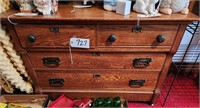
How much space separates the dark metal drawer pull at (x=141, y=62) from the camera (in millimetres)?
1060

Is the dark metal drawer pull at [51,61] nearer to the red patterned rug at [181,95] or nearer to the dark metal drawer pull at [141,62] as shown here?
the dark metal drawer pull at [141,62]

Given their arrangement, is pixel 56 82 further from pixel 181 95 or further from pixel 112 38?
pixel 181 95

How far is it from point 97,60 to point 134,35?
0.99 ft

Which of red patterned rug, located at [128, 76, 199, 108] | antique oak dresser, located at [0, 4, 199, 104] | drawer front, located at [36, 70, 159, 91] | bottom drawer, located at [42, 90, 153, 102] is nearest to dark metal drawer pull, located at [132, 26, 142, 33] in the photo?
antique oak dresser, located at [0, 4, 199, 104]

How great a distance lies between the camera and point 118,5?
0.92m

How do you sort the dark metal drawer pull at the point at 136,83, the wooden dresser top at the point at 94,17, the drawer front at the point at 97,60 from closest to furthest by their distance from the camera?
the wooden dresser top at the point at 94,17 < the drawer front at the point at 97,60 < the dark metal drawer pull at the point at 136,83

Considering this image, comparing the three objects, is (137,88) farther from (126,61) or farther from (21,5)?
(21,5)

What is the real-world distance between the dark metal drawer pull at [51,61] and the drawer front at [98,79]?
7 centimetres

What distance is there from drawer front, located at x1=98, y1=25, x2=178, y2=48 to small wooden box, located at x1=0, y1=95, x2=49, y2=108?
27.1 inches

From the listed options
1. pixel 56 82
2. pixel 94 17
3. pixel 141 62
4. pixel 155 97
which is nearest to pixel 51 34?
pixel 94 17

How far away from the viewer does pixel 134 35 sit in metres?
0.94

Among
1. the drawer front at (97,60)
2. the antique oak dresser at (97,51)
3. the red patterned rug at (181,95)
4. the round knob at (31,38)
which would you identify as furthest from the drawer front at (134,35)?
the red patterned rug at (181,95)

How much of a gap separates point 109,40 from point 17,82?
75 centimetres

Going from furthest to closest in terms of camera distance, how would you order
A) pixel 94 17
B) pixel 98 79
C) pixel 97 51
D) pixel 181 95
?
pixel 181 95 → pixel 98 79 → pixel 97 51 → pixel 94 17
